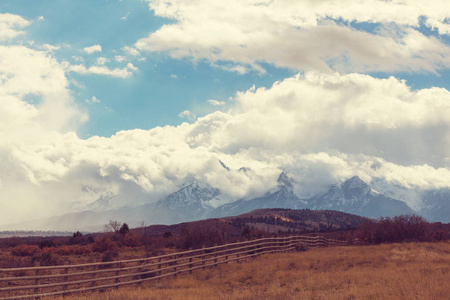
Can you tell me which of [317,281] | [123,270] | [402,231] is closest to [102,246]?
[123,270]

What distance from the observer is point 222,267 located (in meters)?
25.4

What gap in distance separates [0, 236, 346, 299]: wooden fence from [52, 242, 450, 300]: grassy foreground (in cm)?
72

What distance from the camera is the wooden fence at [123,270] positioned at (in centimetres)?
1582

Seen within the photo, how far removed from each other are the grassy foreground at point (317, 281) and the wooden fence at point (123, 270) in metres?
0.72

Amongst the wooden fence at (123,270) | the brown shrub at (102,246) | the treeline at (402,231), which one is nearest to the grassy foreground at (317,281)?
the wooden fence at (123,270)

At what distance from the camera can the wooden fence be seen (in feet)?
51.9

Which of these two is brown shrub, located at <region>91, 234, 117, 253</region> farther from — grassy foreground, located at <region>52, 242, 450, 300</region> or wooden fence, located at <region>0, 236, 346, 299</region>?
grassy foreground, located at <region>52, 242, 450, 300</region>

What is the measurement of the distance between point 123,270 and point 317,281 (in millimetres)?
9047

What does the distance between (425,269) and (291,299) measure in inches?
352

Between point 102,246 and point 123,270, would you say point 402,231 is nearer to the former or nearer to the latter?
point 102,246

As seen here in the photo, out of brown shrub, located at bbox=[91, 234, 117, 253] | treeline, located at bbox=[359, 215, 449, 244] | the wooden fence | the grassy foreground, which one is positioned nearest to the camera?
the grassy foreground

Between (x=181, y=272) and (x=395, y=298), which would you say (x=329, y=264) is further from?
(x=395, y=298)

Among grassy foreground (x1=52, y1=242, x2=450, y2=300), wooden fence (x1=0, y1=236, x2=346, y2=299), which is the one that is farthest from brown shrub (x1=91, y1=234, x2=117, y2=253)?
grassy foreground (x1=52, y1=242, x2=450, y2=300)

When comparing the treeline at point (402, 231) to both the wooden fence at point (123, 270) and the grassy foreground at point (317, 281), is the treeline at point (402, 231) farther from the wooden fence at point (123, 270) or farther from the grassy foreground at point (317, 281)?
the grassy foreground at point (317, 281)
